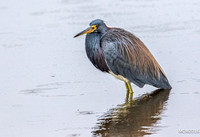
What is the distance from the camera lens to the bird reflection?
230 inches

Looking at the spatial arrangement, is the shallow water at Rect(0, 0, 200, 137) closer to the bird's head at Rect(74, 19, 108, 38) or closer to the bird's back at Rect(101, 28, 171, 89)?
the bird's back at Rect(101, 28, 171, 89)

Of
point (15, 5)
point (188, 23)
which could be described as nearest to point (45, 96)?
point (188, 23)

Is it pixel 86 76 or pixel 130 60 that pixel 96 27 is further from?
pixel 86 76

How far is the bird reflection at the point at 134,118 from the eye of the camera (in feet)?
19.2

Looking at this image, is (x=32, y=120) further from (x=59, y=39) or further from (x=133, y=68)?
(x=59, y=39)

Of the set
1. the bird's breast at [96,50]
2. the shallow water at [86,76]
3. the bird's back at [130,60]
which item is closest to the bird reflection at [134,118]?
the shallow water at [86,76]

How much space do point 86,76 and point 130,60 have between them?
1130mm

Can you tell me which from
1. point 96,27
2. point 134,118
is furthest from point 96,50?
point 134,118

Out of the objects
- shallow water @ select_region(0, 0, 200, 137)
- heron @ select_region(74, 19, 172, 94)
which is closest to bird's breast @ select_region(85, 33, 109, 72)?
heron @ select_region(74, 19, 172, 94)

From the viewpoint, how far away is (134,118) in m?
6.36

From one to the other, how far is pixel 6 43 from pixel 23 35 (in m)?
0.74

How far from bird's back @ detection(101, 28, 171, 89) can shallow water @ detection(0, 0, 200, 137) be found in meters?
0.21

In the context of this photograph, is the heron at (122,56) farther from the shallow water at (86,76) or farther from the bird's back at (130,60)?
the shallow water at (86,76)

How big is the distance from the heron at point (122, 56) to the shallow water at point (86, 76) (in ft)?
0.70
